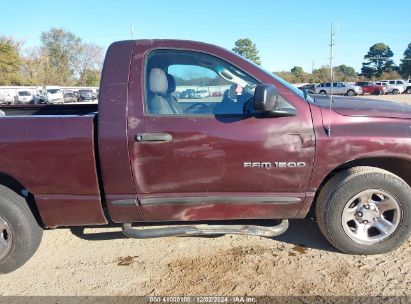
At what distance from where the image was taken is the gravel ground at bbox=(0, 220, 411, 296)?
2875 millimetres

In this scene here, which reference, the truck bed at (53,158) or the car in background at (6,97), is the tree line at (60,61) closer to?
the car in background at (6,97)

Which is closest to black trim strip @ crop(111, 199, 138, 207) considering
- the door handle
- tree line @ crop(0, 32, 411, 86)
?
the door handle

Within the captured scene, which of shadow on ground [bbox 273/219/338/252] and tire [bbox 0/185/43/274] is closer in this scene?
tire [bbox 0/185/43/274]

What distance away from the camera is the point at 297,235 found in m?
3.72

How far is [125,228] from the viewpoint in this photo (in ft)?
10.6

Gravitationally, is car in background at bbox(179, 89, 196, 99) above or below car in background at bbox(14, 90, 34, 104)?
above

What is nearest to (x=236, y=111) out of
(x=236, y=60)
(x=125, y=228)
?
(x=236, y=60)

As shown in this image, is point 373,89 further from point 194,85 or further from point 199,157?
point 199,157

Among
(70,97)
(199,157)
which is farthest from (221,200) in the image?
(70,97)

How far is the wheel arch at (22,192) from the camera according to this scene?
3201 mm

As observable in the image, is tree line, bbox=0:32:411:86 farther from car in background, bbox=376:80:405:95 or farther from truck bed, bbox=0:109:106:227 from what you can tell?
truck bed, bbox=0:109:106:227

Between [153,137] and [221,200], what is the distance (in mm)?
791

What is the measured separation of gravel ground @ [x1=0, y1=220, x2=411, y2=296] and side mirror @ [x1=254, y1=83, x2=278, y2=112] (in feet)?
4.57

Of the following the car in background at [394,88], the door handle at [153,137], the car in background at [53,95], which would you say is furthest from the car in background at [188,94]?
the car in background at [394,88]
